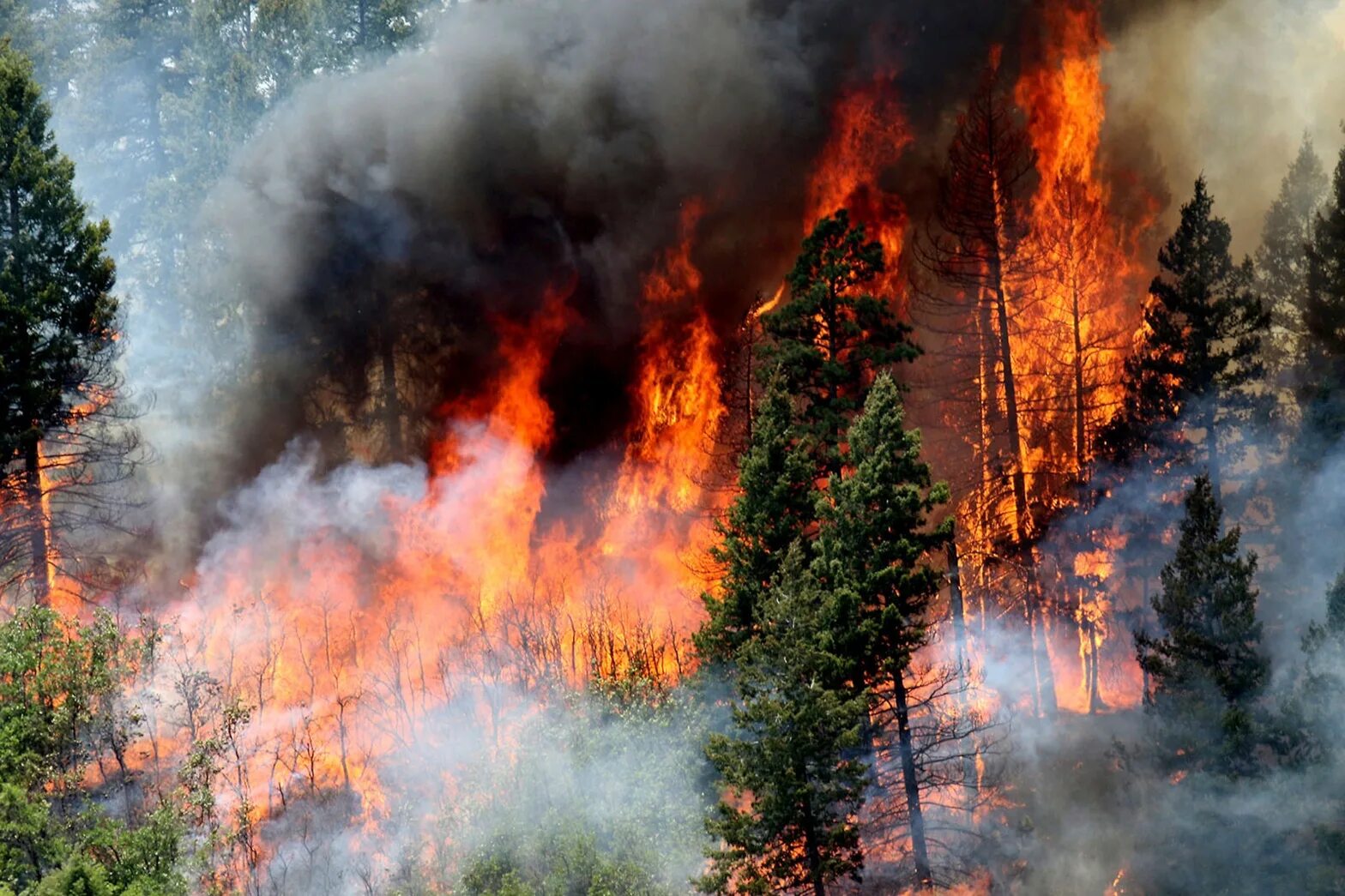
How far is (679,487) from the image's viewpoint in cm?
3741

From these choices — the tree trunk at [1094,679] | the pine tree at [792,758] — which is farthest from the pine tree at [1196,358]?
the pine tree at [792,758]

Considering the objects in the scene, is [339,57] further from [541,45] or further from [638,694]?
[638,694]

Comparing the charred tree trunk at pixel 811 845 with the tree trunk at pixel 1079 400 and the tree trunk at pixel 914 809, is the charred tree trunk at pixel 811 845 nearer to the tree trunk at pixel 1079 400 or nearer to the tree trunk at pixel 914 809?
the tree trunk at pixel 914 809

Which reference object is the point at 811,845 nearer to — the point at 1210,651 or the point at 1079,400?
the point at 1210,651

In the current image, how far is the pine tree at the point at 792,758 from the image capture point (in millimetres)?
20812

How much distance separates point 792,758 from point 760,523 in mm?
5628

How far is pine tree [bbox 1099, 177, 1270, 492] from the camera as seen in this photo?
28781 millimetres

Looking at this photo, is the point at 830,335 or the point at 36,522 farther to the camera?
the point at 36,522

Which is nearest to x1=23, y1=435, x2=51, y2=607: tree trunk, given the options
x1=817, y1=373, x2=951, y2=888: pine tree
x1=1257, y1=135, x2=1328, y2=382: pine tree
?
x1=817, y1=373, x2=951, y2=888: pine tree

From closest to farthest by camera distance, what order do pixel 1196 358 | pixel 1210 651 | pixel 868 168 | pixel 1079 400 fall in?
pixel 1210 651 → pixel 1196 358 → pixel 1079 400 → pixel 868 168

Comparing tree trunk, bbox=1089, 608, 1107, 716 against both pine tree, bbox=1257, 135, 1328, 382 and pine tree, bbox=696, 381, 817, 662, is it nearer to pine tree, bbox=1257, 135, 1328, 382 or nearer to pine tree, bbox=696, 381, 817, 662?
pine tree, bbox=1257, 135, 1328, 382

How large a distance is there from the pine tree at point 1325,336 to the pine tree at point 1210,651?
659cm

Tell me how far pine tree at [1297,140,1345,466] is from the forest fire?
0.86 feet

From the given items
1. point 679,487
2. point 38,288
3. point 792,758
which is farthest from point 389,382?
point 792,758
